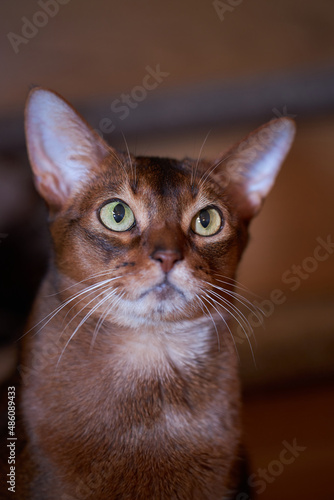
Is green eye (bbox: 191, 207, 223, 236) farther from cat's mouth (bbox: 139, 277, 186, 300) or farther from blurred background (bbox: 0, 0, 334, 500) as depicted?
blurred background (bbox: 0, 0, 334, 500)

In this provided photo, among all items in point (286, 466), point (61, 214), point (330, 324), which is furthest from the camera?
point (330, 324)

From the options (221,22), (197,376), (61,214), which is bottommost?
(197,376)

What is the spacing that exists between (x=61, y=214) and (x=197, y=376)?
38 cm

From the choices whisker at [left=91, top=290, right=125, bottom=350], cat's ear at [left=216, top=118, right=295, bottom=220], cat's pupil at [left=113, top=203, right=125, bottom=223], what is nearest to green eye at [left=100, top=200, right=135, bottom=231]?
cat's pupil at [left=113, top=203, right=125, bottom=223]

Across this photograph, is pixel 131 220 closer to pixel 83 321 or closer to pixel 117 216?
pixel 117 216

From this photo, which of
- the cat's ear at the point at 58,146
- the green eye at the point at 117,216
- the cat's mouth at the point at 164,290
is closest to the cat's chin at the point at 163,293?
the cat's mouth at the point at 164,290

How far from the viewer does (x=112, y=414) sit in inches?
33.8

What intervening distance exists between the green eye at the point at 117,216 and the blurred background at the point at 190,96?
1.05 feet

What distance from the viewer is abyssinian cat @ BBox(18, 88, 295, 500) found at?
817 millimetres

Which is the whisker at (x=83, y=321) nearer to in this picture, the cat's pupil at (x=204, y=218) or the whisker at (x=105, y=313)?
the whisker at (x=105, y=313)

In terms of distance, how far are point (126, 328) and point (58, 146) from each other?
328 mm

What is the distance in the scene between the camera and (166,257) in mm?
766

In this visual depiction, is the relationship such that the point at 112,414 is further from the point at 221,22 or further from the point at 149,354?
the point at 221,22

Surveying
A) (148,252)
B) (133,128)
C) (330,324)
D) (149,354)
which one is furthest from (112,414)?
(330,324)
